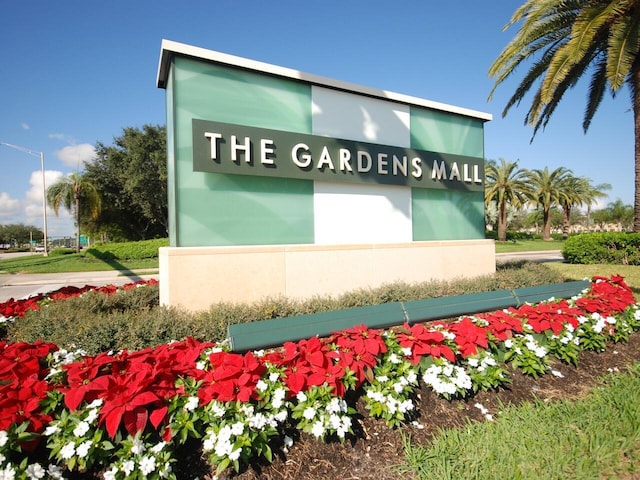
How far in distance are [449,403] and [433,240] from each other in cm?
524

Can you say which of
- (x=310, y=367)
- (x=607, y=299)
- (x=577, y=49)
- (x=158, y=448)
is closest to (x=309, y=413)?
(x=310, y=367)

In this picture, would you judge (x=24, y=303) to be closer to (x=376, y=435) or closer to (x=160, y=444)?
(x=160, y=444)

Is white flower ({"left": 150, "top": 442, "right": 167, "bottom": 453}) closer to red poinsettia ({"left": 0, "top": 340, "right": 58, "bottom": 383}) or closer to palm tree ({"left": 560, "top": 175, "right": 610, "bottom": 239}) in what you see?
red poinsettia ({"left": 0, "top": 340, "right": 58, "bottom": 383})

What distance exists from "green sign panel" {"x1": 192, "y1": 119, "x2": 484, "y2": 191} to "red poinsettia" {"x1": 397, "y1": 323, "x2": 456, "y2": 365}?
12.2ft

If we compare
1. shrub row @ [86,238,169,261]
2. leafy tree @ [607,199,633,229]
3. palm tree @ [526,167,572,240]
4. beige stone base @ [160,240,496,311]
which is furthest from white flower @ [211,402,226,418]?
leafy tree @ [607,199,633,229]

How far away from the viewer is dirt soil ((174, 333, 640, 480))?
2092mm

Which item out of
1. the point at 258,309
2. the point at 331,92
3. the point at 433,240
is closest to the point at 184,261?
the point at 258,309

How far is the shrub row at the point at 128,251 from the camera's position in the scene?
24.0 meters

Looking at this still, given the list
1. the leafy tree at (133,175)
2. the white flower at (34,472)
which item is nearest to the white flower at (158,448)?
the white flower at (34,472)

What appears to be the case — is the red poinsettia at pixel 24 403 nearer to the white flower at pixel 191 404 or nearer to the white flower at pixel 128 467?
the white flower at pixel 128 467

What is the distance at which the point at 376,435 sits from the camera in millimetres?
2477

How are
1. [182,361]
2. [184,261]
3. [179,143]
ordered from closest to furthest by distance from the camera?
[182,361] < [184,261] < [179,143]

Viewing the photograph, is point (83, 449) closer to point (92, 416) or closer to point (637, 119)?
point (92, 416)

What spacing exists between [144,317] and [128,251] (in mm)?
23150
